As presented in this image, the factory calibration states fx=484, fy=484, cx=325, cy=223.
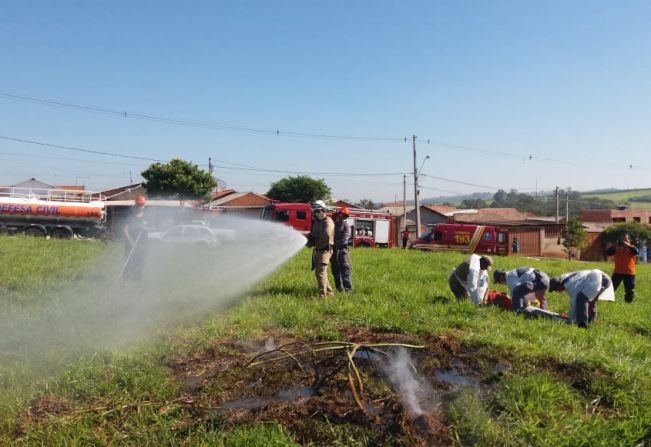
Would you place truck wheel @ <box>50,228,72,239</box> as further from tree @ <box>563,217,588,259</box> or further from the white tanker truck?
tree @ <box>563,217,588,259</box>

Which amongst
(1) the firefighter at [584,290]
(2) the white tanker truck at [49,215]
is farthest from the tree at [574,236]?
(1) the firefighter at [584,290]

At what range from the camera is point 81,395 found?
14.4 ft

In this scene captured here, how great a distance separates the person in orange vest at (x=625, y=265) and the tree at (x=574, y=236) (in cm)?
3284

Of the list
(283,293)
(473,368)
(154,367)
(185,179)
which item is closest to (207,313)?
(283,293)

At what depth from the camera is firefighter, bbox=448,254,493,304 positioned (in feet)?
28.0

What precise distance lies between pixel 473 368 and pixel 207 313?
13.8 feet

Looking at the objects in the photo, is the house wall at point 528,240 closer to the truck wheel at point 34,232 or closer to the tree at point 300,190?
the tree at point 300,190

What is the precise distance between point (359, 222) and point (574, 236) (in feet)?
71.3

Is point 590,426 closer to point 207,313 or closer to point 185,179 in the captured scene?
point 207,313

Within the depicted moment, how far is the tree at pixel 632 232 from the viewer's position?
43.2 meters

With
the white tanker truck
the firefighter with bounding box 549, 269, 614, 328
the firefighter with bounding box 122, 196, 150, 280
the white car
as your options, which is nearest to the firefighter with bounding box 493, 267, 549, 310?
the firefighter with bounding box 549, 269, 614, 328

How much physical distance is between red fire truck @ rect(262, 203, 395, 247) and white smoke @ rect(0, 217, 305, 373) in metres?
11.9

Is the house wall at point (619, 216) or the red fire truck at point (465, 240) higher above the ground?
the house wall at point (619, 216)

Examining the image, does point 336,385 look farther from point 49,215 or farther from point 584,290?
point 49,215
